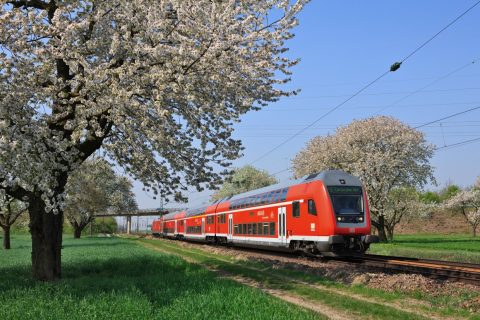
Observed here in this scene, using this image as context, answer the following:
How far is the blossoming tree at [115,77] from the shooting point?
529 inches

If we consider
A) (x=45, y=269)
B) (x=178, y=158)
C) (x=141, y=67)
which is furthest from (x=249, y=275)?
(x=141, y=67)

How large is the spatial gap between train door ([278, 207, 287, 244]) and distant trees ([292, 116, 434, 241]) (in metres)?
25.7

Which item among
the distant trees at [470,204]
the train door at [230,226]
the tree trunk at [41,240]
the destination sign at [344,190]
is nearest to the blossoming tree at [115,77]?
the tree trunk at [41,240]

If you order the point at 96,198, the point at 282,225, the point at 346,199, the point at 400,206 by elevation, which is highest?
the point at 96,198

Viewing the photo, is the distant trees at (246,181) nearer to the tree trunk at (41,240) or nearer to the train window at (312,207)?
the train window at (312,207)

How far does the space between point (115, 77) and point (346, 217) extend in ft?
38.8

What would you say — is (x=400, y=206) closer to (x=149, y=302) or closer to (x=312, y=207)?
(x=312, y=207)

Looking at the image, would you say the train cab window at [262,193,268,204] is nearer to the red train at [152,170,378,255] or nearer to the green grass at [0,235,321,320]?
the red train at [152,170,378,255]

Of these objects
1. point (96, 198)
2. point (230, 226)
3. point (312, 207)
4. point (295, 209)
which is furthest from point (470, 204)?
point (312, 207)

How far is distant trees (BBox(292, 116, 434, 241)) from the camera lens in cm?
5103

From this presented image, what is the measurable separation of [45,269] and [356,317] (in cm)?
1054

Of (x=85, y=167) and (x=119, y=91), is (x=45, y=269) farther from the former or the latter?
(x=119, y=91)

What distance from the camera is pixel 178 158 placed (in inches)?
662

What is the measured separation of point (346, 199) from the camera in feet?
71.4
